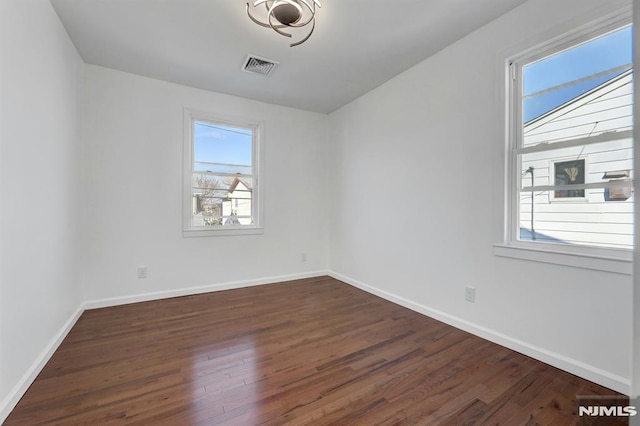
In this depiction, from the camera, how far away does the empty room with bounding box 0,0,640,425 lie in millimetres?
1605

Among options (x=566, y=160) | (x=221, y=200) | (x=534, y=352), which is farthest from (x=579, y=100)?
(x=221, y=200)

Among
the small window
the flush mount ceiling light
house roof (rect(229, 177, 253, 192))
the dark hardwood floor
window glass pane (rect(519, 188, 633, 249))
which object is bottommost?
the dark hardwood floor

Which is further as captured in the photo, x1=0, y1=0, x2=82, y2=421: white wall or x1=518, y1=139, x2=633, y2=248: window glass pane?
x1=518, y1=139, x2=633, y2=248: window glass pane

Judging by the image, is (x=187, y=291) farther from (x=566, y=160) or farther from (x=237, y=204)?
(x=566, y=160)

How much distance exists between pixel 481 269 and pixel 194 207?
3.25 metres

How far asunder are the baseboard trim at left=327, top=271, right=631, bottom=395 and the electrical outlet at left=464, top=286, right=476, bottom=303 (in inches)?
8.0

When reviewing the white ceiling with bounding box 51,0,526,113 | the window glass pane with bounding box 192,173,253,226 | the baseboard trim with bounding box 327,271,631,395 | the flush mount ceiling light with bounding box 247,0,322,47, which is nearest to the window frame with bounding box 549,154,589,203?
the baseboard trim with bounding box 327,271,631,395

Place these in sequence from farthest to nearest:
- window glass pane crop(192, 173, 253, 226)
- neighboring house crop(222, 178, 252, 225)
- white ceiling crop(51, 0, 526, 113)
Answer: neighboring house crop(222, 178, 252, 225) < window glass pane crop(192, 173, 253, 226) < white ceiling crop(51, 0, 526, 113)

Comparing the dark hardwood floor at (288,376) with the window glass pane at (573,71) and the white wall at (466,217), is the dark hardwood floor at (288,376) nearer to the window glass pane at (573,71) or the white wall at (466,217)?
the white wall at (466,217)

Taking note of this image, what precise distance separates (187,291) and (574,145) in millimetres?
3979

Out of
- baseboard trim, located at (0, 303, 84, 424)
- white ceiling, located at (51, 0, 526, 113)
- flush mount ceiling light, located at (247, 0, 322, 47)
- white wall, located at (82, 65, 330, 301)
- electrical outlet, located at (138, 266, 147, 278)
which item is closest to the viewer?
baseboard trim, located at (0, 303, 84, 424)

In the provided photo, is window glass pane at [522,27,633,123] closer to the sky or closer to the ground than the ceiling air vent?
closer to the ground

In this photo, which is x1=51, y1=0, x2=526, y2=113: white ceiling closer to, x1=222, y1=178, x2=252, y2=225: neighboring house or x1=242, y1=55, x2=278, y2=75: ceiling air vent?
x1=242, y1=55, x2=278, y2=75: ceiling air vent

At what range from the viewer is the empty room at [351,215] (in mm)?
1605
